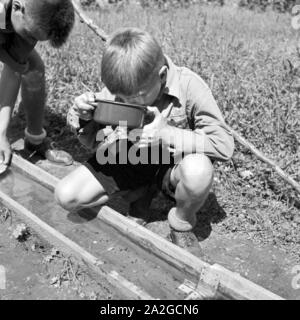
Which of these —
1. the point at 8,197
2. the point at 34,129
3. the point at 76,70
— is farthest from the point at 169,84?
the point at 76,70

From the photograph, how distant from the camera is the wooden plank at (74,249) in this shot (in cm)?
226

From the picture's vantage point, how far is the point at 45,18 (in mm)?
2762

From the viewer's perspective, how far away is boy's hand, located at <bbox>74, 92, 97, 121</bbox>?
229 cm

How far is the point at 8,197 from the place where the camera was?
3010 mm

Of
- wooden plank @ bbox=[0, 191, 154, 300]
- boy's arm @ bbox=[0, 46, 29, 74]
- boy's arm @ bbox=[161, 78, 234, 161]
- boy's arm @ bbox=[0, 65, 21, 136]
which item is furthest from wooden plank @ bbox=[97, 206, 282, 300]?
boy's arm @ bbox=[0, 46, 29, 74]

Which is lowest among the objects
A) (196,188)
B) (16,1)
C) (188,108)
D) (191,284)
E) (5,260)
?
(5,260)

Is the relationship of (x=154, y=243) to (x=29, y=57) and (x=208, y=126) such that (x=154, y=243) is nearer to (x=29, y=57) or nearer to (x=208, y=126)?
(x=208, y=126)

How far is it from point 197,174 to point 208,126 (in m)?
0.26

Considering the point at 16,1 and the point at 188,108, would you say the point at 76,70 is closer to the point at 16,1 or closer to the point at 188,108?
A: the point at 16,1

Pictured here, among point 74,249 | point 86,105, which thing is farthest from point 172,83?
point 74,249

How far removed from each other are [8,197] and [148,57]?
1362 millimetres

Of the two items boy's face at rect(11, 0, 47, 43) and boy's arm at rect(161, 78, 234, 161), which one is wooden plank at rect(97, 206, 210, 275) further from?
boy's face at rect(11, 0, 47, 43)

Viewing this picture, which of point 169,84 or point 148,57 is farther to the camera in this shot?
point 169,84

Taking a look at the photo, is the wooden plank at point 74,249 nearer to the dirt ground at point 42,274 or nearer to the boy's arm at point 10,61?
the dirt ground at point 42,274
